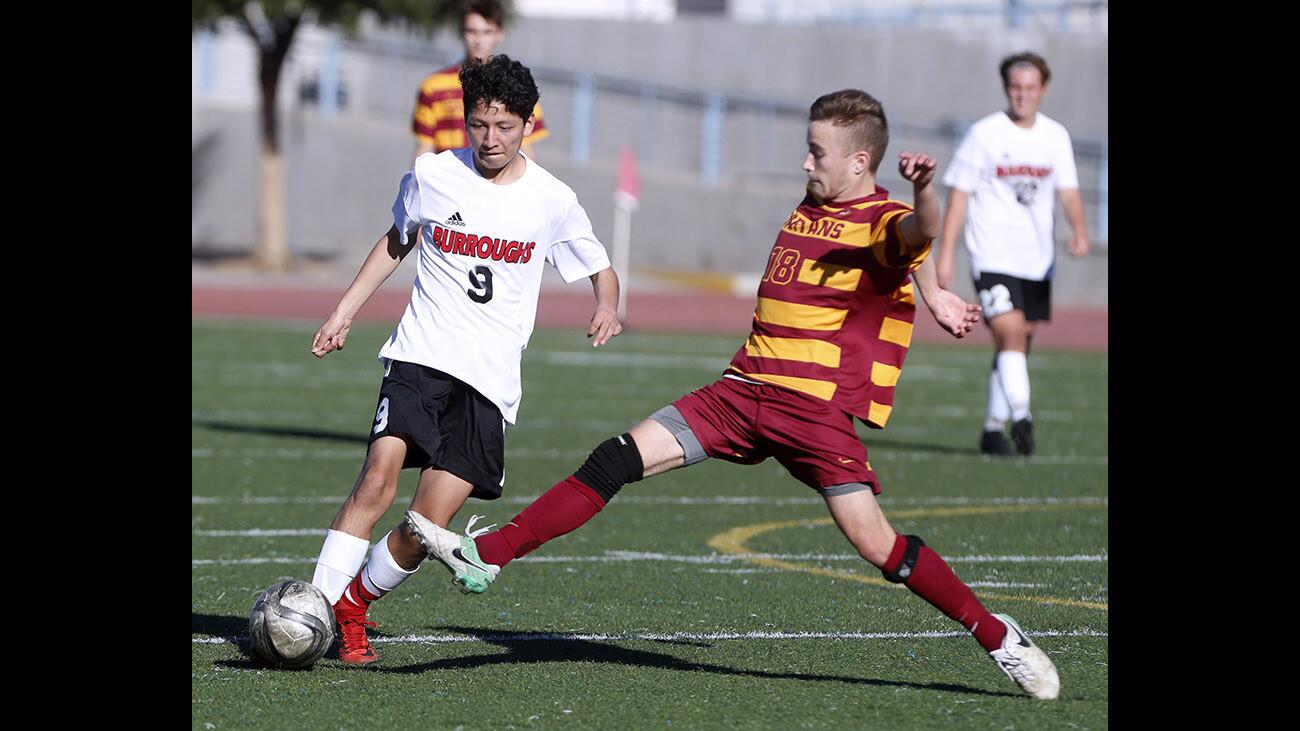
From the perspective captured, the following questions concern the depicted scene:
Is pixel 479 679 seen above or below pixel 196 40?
below

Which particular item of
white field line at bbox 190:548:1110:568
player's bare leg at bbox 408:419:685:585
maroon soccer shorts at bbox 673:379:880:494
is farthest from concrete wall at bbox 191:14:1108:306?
player's bare leg at bbox 408:419:685:585

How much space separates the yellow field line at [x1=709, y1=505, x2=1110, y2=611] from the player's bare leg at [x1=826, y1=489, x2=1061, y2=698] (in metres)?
1.43

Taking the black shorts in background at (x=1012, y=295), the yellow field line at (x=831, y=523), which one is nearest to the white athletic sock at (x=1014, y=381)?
the black shorts in background at (x=1012, y=295)

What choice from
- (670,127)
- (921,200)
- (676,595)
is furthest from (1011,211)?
(670,127)

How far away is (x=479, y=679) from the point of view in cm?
601

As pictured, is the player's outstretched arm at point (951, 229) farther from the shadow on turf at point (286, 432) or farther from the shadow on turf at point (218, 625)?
the shadow on turf at point (218, 625)

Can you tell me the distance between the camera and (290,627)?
607 cm

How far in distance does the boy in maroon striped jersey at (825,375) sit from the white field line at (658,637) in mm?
671

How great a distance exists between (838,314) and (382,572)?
5.60 feet

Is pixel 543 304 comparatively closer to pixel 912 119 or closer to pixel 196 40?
pixel 912 119

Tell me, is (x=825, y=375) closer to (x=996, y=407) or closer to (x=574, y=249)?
(x=574, y=249)
